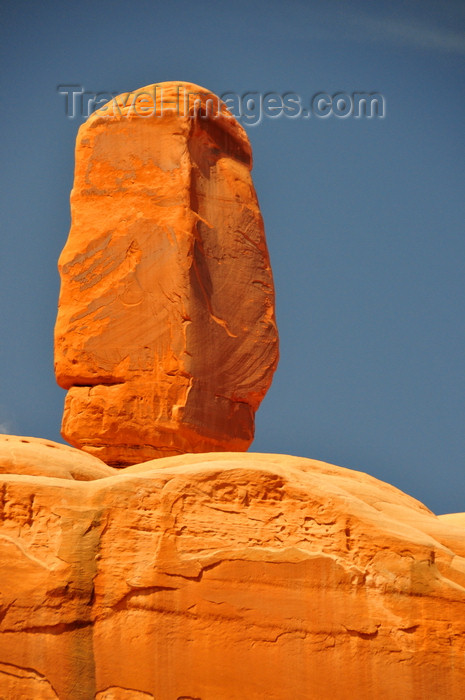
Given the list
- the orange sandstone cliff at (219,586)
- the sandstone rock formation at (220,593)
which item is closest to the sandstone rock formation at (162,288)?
the orange sandstone cliff at (219,586)

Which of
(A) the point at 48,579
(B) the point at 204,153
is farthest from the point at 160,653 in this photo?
(B) the point at 204,153

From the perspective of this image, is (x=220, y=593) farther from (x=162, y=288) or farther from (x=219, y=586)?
(x=162, y=288)

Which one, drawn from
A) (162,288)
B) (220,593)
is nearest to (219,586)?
(220,593)

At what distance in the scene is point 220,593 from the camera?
21.0ft

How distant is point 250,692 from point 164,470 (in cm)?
142

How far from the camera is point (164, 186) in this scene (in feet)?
35.0

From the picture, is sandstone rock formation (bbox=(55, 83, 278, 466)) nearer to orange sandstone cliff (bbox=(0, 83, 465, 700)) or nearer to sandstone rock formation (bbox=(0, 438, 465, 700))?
orange sandstone cliff (bbox=(0, 83, 465, 700))

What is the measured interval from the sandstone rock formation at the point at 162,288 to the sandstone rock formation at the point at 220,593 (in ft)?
10.9

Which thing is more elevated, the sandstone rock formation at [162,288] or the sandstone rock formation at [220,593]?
the sandstone rock formation at [162,288]

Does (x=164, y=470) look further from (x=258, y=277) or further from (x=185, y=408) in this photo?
(x=258, y=277)

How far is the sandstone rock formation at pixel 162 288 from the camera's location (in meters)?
10.0

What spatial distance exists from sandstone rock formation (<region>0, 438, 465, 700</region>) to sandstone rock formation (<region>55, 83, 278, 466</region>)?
3.33 meters

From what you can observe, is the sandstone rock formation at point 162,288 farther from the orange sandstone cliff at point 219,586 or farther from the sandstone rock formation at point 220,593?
the sandstone rock formation at point 220,593

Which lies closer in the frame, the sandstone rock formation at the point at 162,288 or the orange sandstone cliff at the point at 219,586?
the orange sandstone cliff at the point at 219,586
